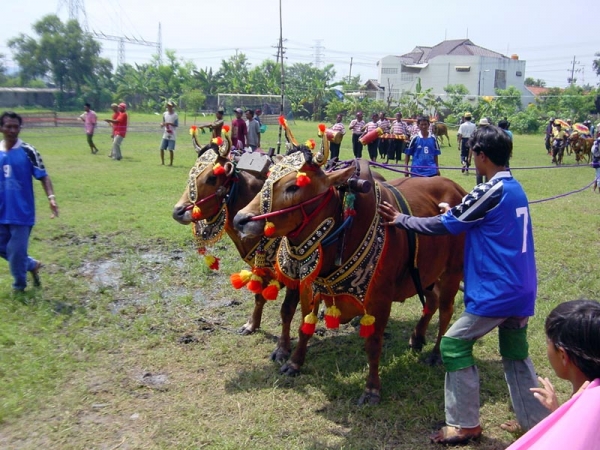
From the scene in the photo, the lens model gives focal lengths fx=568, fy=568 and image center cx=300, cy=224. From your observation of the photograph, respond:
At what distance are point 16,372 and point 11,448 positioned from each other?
1.06m

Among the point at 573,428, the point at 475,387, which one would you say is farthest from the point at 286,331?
the point at 573,428

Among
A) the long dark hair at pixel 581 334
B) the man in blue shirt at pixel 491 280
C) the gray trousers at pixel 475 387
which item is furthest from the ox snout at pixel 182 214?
the long dark hair at pixel 581 334

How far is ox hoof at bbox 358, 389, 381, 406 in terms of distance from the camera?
461 centimetres

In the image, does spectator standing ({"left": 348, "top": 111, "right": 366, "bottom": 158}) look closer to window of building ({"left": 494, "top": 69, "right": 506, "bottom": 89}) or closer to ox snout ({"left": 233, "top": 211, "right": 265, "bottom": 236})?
ox snout ({"left": 233, "top": 211, "right": 265, "bottom": 236})

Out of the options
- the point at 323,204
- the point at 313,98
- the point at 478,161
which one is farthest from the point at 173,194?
the point at 313,98

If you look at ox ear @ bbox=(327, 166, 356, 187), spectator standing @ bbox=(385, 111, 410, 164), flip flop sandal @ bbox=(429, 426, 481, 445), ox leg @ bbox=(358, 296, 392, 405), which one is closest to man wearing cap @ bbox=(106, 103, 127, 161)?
spectator standing @ bbox=(385, 111, 410, 164)

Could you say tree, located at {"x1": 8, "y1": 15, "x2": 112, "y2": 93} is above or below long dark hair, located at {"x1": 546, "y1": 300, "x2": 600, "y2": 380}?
above

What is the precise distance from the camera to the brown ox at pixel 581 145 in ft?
77.3

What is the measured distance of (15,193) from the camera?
6320 millimetres

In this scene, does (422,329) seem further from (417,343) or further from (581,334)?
(581,334)

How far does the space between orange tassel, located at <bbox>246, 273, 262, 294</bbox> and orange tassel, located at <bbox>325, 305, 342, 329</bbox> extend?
877 millimetres

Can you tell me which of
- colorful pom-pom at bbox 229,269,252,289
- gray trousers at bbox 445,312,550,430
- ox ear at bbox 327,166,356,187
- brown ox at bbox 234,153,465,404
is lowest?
gray trousers at bbox 445,312,550,430

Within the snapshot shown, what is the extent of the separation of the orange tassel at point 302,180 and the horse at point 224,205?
1232mm

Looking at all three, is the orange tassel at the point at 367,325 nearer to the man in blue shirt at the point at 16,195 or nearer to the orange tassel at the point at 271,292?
the orange tassel at the point at 271,292
